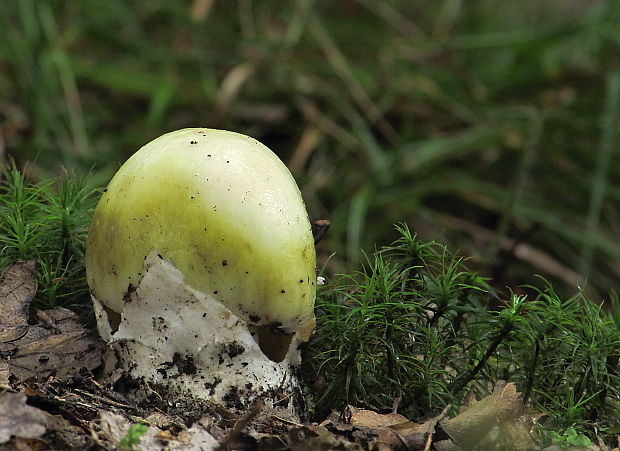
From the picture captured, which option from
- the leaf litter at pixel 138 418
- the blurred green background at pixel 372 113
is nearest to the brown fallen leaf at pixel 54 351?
the leaf litter at pixel 138 418

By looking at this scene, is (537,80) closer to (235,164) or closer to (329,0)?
(329,0)

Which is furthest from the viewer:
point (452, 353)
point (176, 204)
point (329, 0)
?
point (329, 0)

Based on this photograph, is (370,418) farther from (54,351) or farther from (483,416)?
(54,351)

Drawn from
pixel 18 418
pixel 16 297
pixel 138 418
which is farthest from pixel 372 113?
pixel 18 418

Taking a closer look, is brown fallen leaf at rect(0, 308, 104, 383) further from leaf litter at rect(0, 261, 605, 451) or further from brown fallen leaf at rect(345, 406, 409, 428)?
brown fallen leaf at rect(345, 406, 409, 428)

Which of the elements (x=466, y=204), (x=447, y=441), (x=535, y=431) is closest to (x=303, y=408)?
(x=447, y=441)
